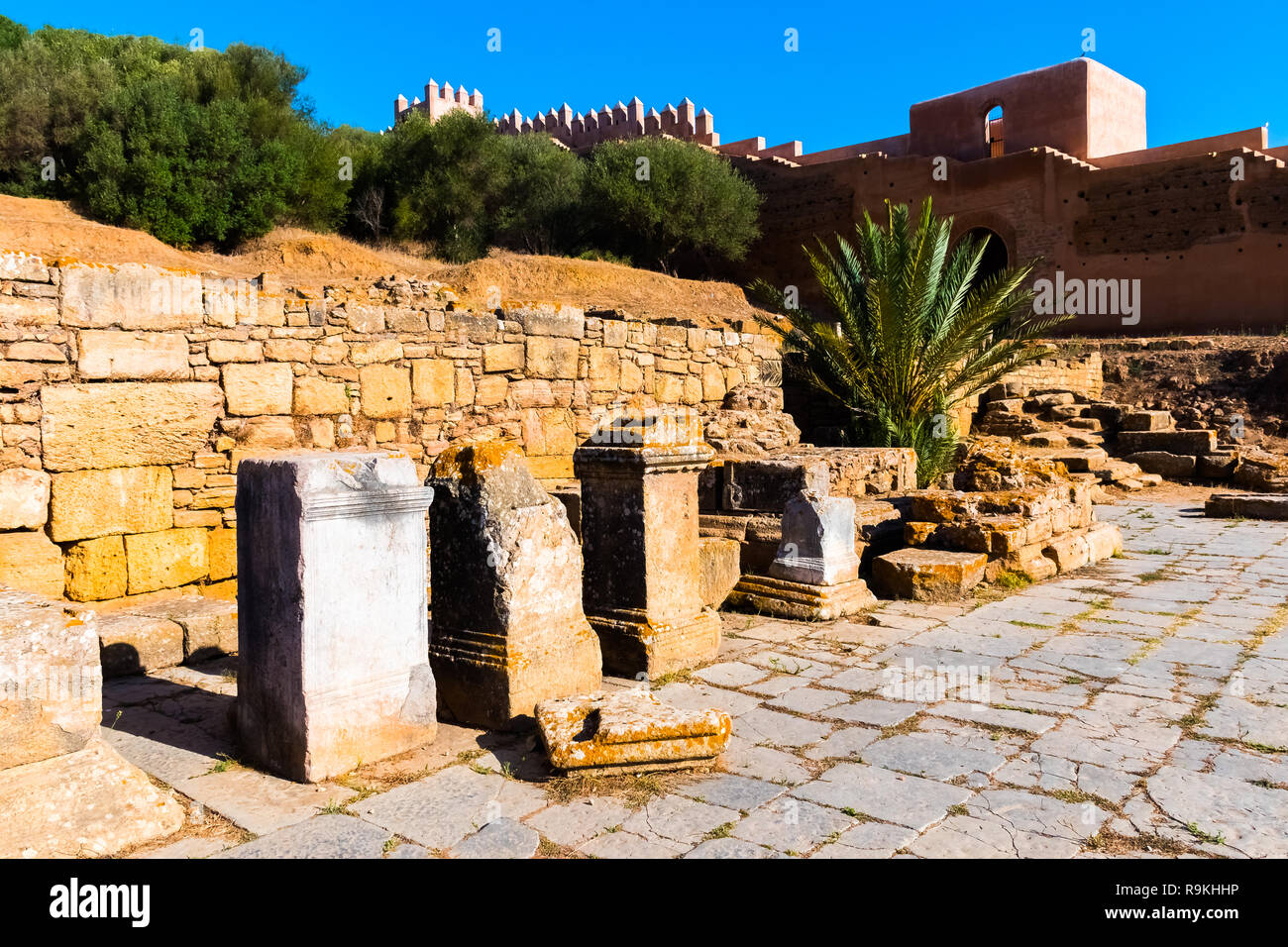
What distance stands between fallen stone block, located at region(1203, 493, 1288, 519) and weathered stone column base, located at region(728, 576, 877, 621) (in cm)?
683

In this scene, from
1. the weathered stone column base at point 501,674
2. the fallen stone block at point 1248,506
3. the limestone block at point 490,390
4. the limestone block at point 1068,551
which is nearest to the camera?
the weathered stone column base at point 501,674

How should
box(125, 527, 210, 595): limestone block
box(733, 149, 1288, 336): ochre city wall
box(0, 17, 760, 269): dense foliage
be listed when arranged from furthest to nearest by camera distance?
box(733, 149, 1288, 336): ochre city wall, box(0, 17, 760, 269): dense foliage, box(125, 527, 210, 595): limestone block

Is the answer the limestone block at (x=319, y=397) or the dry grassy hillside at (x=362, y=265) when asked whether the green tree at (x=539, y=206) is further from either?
the limestone block at (x=319, y=397)

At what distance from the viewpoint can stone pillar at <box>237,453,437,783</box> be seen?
11.1 feet

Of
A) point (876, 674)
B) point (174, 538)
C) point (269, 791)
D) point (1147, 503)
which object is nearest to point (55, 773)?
point (269, 791)

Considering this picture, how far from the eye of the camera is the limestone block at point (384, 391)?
6949 millimetres

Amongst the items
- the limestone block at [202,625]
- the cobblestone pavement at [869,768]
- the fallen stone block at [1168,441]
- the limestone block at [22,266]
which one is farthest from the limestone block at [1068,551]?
the fallen stone block at [1168,441]

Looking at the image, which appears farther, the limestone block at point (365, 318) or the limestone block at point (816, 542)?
the limestone block at point (365, 318)

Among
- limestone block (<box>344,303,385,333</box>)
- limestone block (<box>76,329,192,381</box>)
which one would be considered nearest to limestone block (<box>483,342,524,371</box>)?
limestone block (<box>344,303,385,333</box>)

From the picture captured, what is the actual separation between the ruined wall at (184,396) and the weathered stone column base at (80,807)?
2827mm

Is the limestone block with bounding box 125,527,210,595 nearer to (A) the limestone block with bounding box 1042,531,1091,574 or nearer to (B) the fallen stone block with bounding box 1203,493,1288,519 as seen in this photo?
(A) the limestone block with bounding box 1042,531,1091,574

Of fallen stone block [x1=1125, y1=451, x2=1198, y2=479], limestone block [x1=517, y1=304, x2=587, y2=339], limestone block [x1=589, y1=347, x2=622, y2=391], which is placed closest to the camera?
limestone block [x1=517, y1=304, x2=587, y2=339]

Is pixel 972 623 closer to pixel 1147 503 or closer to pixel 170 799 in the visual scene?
pixel 170 799

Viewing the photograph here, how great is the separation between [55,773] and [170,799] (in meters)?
0.35
